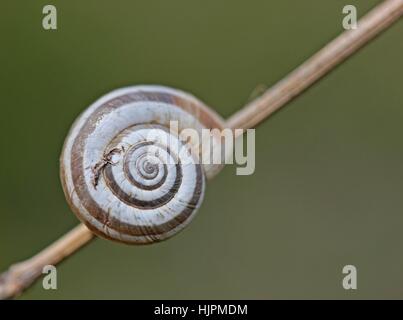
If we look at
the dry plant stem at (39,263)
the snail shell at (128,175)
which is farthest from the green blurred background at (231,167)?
the snail shell at (128,175)

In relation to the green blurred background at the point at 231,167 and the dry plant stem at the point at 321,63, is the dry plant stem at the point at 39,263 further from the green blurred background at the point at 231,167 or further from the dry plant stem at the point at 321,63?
the green blurred background at the point at 231,167

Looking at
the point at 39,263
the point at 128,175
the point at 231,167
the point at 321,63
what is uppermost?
the point at 231,167

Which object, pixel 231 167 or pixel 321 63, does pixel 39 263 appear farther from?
pixel 231 167

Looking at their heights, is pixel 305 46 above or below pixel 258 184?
above

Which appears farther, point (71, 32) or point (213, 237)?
point (71, 32)

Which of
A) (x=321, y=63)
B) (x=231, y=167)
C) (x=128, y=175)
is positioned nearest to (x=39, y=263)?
(x=128, y=175)
